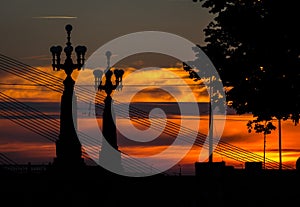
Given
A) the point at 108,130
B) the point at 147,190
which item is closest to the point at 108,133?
the point at 108,130

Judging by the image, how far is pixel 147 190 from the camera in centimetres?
6838

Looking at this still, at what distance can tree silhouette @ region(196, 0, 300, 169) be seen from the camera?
59.2 metres

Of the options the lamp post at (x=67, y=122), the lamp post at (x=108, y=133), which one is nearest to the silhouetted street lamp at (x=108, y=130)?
the lamp post at (x=108, y=133)

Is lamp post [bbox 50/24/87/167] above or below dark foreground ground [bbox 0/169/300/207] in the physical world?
above

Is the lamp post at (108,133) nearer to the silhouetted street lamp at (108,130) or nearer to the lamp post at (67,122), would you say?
the silhouetted street lamp at (108,130)

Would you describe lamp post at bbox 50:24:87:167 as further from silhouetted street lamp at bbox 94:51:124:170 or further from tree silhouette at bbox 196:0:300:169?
tree silhouette at bbox 196:0:300:169

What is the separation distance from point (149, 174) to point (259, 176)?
7599 millimetres

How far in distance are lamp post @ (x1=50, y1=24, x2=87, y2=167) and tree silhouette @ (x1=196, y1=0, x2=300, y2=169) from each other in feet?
21.2

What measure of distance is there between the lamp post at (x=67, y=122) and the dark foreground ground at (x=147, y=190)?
2.99 ft

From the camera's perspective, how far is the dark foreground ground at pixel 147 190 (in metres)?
62.4

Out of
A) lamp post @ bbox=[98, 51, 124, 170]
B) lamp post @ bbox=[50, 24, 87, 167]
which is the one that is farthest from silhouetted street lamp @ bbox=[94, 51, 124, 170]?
lamp post @ bbox=[50, 24, 87, 167]

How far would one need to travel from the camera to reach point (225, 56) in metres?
63.6

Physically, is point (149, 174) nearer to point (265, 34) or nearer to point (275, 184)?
point (275, 184)

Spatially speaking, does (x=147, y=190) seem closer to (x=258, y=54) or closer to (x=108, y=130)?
(x=108, y=130)
